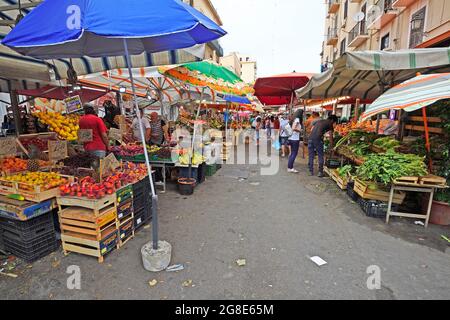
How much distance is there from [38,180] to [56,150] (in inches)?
57.2

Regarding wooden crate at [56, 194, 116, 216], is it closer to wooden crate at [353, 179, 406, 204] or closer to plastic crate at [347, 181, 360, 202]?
wooden crate at [353, 179, 406, 204]

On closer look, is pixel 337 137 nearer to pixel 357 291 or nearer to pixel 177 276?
pixel 357 291

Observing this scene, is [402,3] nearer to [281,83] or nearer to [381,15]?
[381,15]

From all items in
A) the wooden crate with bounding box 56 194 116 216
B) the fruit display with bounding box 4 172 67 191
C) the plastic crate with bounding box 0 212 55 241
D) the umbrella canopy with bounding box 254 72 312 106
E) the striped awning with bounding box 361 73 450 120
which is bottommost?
the plastic crate with bounding box 0 212 55 241

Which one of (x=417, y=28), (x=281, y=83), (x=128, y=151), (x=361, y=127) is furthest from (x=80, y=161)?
(x=417, y=28)

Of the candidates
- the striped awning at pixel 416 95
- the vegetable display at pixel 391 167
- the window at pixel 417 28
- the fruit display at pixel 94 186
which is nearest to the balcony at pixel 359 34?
the window at pixel 417 28

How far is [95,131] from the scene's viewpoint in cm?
496

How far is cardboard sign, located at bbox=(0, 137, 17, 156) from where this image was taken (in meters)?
4.00

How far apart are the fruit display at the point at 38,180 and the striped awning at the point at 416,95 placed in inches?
199

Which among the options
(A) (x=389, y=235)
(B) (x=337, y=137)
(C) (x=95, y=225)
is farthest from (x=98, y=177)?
(B) (x=337, y=137)

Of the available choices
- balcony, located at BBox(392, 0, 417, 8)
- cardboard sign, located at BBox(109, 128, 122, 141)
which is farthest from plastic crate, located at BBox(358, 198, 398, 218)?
balcony, located at BBox(392, 0, 417, 8)

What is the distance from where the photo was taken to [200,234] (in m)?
4.02

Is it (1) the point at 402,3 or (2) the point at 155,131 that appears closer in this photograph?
(2) the point at 155,131
